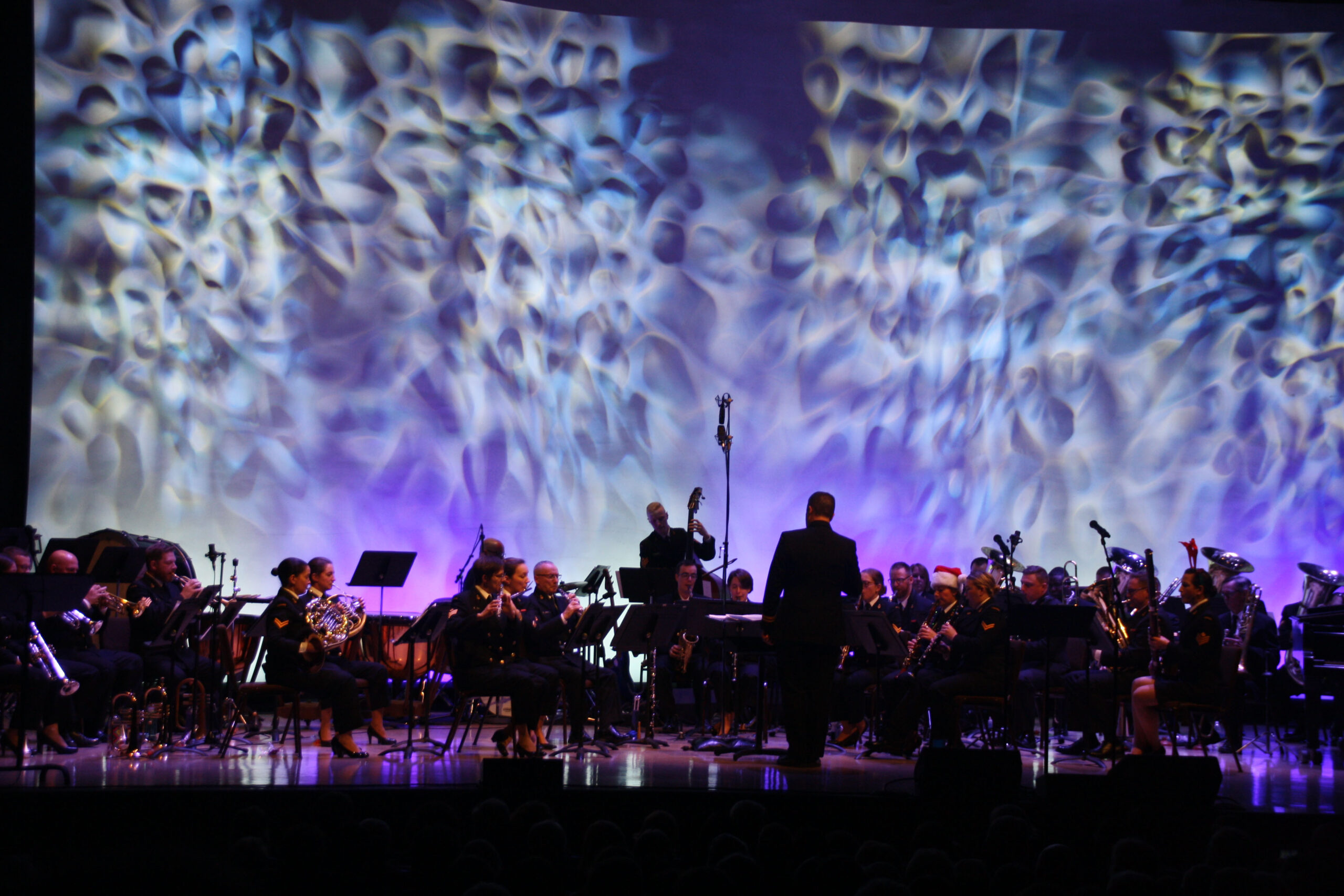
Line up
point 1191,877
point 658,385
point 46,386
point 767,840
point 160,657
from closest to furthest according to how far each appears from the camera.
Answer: point 1191,877 < point 767,840 < point 160,657 < point 46,386 < point 658,385

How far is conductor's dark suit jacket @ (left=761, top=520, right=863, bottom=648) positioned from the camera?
666 cm

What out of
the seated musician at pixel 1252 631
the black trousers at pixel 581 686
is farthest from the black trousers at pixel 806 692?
the seated musician at pixel 1252 631

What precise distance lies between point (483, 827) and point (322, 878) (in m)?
0.69

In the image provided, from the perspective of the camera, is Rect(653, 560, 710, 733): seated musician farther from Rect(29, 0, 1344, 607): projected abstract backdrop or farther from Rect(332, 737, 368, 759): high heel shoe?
Rect(332, 737, 368, 759): high heel shoe

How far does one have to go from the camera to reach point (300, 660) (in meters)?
7.18

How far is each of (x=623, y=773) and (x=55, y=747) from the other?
3.84 meters

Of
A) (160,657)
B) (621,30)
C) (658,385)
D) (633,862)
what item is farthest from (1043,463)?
(633,862)

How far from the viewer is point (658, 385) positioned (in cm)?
1135

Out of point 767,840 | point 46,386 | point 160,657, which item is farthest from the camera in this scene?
point 46,386

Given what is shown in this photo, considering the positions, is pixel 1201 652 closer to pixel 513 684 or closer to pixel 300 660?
pixel 513 684

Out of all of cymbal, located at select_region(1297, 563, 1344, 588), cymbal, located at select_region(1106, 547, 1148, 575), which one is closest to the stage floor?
cymbal, located at select_region(1106, 547, 1148, 575)

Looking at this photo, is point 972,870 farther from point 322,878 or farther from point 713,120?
point 713,120

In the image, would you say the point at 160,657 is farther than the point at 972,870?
Yes

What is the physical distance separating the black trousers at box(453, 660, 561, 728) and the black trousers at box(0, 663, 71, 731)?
2.45 m
